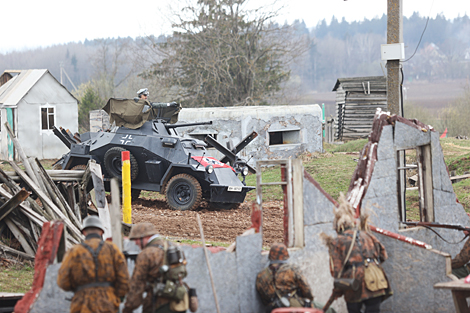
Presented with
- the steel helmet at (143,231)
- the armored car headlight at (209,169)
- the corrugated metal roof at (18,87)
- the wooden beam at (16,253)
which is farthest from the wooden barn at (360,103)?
the steel helmet at (143,231)

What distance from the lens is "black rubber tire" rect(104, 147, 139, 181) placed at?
14.3 metres

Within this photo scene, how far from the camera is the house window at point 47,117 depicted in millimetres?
24984

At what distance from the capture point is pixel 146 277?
17.2 feet

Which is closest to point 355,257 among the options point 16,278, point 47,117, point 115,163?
point 16,278

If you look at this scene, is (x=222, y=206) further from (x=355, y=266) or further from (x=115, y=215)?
(x=115, y=215)

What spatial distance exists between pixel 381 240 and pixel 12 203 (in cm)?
582

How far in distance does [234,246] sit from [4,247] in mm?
4492

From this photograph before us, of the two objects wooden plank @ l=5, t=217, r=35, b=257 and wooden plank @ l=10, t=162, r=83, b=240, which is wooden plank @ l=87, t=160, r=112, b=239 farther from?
wooden plank @ l=5, t=217, r=35, b=257

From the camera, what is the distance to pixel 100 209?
9.95m

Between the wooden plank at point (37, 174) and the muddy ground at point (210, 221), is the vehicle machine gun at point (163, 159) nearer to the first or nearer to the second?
the muddy ground at point (210, 221)

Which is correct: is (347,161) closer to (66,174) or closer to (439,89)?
(66,174)

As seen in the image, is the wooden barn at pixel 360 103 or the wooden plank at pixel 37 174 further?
the wooden barn at pixel 360 103

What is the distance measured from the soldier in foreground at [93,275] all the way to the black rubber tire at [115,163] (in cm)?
929

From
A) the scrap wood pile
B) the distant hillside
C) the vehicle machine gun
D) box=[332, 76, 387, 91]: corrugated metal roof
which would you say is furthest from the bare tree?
the distant hillside
